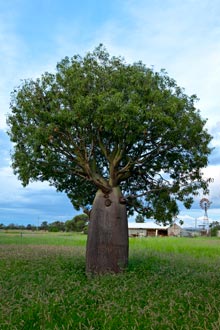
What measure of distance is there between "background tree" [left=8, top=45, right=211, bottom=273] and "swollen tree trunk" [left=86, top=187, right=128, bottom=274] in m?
0.03

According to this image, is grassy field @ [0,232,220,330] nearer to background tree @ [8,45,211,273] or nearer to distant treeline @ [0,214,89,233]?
background tree @ [8,45,211,273]

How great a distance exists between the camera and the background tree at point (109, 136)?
38.9ft

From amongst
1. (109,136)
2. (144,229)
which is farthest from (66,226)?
(109,136)

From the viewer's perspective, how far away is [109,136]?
13062mm

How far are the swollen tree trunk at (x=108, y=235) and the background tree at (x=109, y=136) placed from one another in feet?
0.10

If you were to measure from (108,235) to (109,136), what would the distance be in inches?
122

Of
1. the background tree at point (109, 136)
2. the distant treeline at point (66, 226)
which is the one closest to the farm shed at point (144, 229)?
the distant treeline at point (66, 226)

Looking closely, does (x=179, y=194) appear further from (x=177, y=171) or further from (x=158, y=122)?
(x=158, y=122)

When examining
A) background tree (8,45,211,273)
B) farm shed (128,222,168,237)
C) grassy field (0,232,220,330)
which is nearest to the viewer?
grassy field (0,232,220,330)

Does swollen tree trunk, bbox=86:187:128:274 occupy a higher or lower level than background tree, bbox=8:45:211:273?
lower

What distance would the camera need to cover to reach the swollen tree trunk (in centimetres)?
1234

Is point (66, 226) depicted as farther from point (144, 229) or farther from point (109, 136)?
point (109, 136)

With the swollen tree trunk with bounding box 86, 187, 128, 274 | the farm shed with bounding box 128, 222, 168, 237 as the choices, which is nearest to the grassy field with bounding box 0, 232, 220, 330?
the swollen tree trunk with bounding box 86, 187, 128, 274

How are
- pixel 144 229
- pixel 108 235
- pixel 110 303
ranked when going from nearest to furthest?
1. pixel 110 303
2. pixel 108 235
3. pixel 144 229
